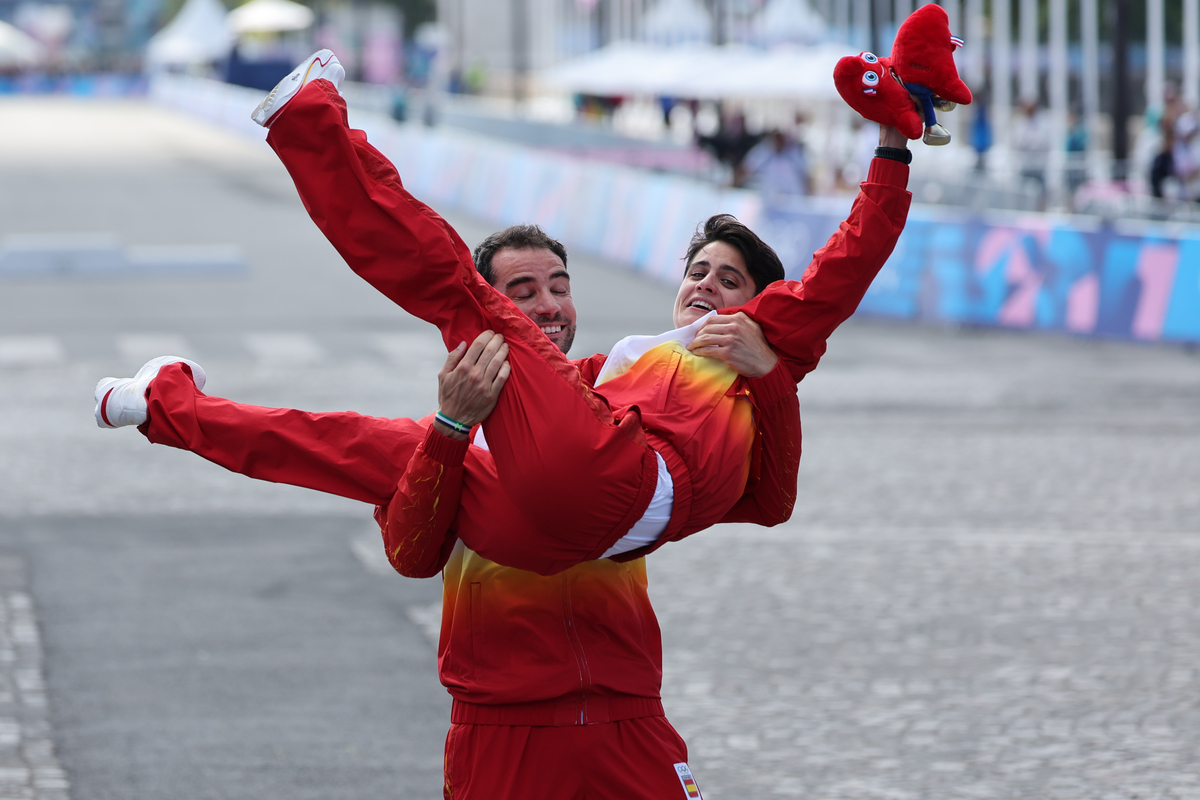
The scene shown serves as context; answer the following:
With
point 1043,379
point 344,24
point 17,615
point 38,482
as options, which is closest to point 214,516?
point 38,482

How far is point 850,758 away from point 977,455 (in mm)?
6063

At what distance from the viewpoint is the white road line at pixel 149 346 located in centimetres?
1606

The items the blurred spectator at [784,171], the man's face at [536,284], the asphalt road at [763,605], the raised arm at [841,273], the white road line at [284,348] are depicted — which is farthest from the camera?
the blurred spectator at [784,171]

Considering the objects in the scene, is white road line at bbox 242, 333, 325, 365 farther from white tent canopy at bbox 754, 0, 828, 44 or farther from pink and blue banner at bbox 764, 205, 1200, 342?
white tent canopy at bbox 754, 0, 828, 44

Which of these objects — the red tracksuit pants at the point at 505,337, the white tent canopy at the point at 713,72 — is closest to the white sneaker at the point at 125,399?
the red tracksuit pants at the point at 505,337

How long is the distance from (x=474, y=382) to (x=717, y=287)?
71cm

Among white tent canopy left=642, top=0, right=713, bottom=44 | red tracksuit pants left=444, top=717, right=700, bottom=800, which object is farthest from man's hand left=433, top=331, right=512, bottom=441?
white tent canopy left=642, top=0, right=713, bottom=44

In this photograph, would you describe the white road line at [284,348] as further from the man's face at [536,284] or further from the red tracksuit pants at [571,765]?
the red tracksuit pants at [571,765]

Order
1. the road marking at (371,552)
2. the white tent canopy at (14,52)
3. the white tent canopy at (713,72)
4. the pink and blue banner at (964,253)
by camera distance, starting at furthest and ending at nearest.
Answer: the white tent canopy at (14,52) → the white tent canopy at (713,72) → the pink and blue banner at (964,253) → the road marking at (371,552)

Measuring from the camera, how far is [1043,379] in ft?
49.8

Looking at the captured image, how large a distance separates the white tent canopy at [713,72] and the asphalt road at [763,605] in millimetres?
13012

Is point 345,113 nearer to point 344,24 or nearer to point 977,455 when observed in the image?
point 977,455

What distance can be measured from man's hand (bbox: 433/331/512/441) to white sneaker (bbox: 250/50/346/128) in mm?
603

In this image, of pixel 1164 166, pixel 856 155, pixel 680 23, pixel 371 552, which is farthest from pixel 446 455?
pixel 680 23
